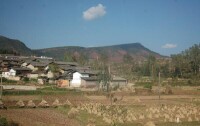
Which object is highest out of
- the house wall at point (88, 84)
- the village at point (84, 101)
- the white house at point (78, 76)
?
the white house at point (78, 76)

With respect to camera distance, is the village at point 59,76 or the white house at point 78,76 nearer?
the village at point 59,76

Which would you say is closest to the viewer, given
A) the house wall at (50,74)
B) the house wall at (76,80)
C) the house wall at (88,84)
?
the house wall at (88,84)

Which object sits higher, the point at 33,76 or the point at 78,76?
the point at 33,76

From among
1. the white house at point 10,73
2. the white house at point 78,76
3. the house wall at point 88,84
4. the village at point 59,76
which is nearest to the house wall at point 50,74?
the village at point 59,76

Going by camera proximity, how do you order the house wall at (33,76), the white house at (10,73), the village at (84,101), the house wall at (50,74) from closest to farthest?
1. the village at (84,101)
2. the white house at (10,73)
3. the house wall at (50,74)
4. the house wall at (33,76)

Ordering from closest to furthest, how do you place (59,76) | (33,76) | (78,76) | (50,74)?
(78,76)
(59,76)
(50,74)
(33,76)

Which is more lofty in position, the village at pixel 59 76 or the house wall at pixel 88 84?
the village at pixel 59 76

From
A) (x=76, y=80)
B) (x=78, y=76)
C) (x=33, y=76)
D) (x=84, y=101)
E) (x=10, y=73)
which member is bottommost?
(x=84, y=101)

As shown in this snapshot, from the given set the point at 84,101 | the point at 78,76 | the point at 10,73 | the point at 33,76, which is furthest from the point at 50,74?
the point at 84,101

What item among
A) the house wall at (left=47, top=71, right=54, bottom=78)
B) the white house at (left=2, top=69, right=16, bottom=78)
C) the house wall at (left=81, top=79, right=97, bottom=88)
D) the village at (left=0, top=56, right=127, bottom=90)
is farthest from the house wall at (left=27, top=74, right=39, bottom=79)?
the house wall at (left=81, top=79, right=97, bottom=88)

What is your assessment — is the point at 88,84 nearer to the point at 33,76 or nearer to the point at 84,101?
the point at 33,76

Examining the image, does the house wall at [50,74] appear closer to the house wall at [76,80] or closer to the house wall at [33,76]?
the house wall at [33,76]

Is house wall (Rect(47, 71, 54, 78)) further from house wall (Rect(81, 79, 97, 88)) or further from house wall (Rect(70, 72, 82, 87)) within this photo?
house wall (Rect(81, 79, 97, 88))

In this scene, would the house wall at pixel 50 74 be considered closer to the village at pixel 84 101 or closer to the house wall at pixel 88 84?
the village at pixel 84 101
